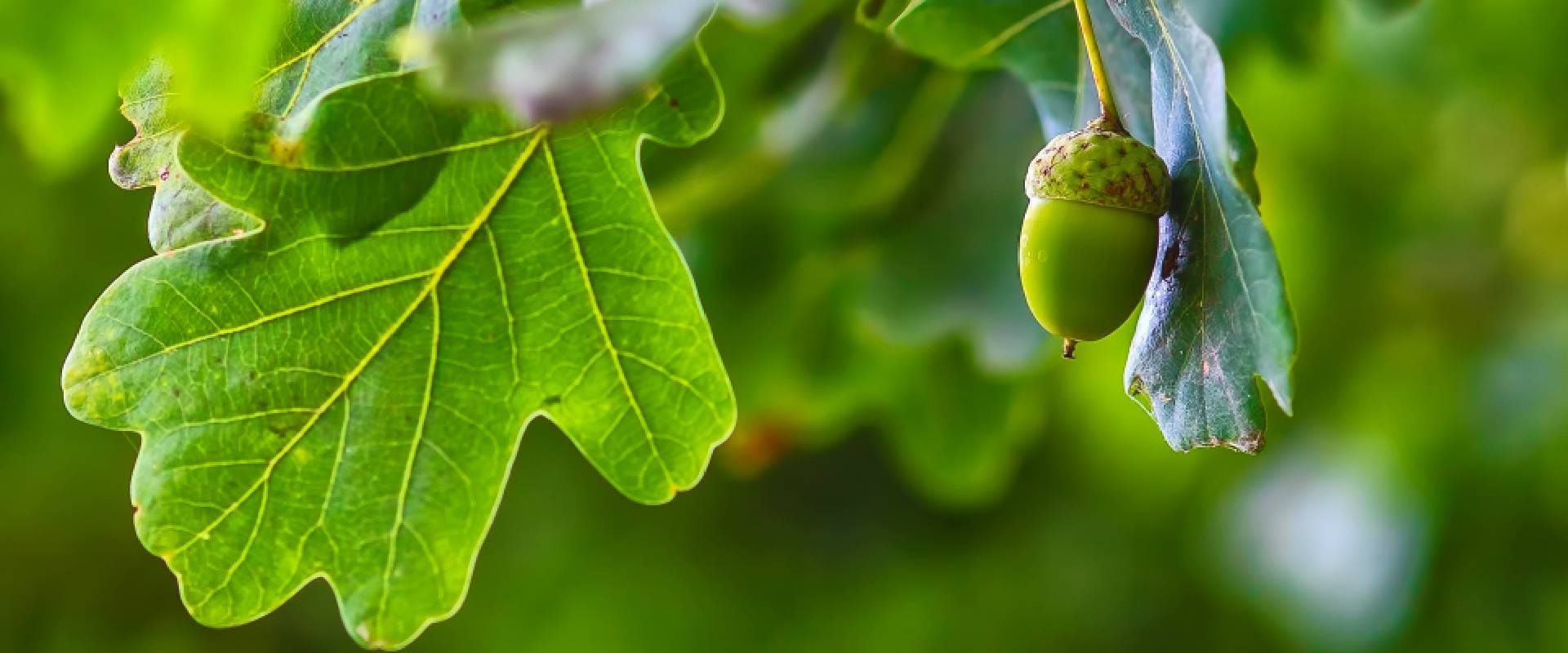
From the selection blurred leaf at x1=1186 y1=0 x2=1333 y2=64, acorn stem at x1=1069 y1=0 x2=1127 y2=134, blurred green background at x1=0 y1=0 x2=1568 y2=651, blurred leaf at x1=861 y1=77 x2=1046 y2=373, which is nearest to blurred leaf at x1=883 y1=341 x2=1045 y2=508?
blurred green background at x1=0 y1=0 x2=1568 y2=651

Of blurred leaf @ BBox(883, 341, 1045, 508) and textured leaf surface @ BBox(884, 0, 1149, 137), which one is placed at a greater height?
textured leaf surface @ BBox(884, 0, 1149, 137)

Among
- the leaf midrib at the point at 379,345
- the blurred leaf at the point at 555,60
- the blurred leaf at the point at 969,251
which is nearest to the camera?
the blurred leaf at the point at 555,60

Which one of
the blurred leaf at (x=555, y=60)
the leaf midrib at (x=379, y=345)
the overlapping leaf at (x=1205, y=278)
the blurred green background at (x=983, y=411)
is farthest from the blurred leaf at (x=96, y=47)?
the overlapping leaf at (x=1205, y=278)

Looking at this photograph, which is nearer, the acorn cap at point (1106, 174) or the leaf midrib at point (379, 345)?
the acorn cap at point (1106, 174)

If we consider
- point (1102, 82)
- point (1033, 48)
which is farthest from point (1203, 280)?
point (1033, 48)

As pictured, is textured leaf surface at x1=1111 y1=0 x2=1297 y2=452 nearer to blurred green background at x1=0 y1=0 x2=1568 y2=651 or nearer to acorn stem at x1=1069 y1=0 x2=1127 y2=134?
acorn stem at x1=1069 y1=0 x2=1127 y2=134

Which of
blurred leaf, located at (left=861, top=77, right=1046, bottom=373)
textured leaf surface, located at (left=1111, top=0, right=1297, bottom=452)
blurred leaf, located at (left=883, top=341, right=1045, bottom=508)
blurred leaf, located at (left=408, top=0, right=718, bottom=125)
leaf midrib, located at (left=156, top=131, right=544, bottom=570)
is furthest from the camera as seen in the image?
blurred leaf, located at (left=883, top=341, right=1045, bottom=508)

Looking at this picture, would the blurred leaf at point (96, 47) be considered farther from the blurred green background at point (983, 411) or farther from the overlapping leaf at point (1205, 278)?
the overlapping leaf at point (1205, 278)
